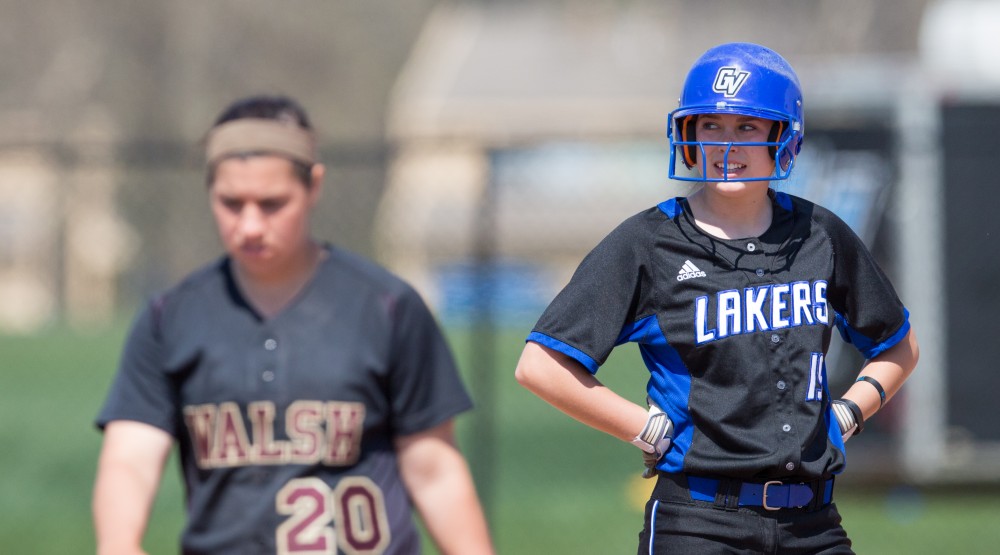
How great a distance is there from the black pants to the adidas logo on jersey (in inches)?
16.8

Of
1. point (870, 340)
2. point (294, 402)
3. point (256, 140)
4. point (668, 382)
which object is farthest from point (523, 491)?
point (668, 382)

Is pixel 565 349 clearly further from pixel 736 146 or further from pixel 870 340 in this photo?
pixel 870 340

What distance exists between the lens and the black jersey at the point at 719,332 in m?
2.85

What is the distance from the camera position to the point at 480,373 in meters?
9.21

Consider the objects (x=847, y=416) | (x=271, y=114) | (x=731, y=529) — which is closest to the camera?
(x=731, y=529)

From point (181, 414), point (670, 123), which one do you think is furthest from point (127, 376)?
point (670, 123)

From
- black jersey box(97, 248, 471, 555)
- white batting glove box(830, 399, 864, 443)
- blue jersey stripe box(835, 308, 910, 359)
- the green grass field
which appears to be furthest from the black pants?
the green grass field

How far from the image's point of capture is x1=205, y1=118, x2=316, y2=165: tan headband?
11.9 ft

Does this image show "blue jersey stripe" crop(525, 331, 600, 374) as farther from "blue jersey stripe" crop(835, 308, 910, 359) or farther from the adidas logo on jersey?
"blue jersey stripe" crop(835, 308, 910, 359)

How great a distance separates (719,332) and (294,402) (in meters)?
1.28

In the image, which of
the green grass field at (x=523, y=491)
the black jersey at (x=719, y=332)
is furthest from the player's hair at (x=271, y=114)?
the green grass field at (x=523, y=491)

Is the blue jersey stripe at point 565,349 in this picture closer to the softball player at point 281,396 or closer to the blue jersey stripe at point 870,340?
the blue jersey stripe at point 870,340

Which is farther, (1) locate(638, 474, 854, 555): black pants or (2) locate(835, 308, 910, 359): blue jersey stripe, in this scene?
(2) locate(835, 308, 910, 359): blue jersey stripe

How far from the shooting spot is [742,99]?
9.27 ft
